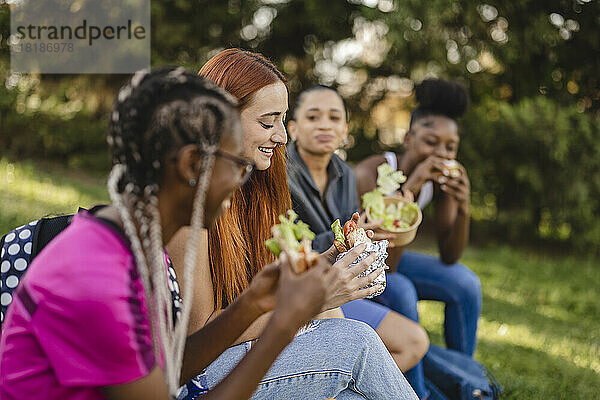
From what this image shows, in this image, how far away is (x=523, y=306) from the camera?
6035mm

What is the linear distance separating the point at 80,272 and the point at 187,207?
1.01 ft

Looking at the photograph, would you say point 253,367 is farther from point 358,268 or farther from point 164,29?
point 164,29

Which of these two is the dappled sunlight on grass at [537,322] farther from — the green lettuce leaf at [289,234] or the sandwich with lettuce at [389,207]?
the green lettuce leaf at [289,234]

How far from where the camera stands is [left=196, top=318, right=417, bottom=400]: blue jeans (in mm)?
2029

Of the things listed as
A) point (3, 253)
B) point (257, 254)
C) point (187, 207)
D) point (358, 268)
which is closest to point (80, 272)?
point (187, 207)

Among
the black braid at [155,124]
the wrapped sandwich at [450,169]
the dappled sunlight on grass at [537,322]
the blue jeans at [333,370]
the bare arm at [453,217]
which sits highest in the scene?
the black braid at [155,124]

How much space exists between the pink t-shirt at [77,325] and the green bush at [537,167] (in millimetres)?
7264

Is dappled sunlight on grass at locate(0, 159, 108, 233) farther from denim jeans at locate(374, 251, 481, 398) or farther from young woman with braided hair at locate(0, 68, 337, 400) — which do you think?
young woman with braided hair at locate(0, 68, 337, 400)

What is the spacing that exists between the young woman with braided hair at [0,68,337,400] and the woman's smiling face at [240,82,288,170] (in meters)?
0.92

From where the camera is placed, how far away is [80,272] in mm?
1295

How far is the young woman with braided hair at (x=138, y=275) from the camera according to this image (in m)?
1.30

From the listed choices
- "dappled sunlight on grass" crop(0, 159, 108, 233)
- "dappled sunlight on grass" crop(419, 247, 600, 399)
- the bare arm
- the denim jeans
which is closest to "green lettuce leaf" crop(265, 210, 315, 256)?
the denim jeans

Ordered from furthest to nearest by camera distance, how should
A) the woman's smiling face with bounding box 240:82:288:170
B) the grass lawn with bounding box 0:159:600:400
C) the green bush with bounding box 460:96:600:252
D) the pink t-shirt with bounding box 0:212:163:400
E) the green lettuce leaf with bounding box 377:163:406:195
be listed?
the green bush with bounding box 460:96:600:252 < the grass lawn with bounding box 0:159:600:400 < the green lettuce leaf with bounding box 377:163:406:195 < the woman's smiling face with bounding box 240:82:288:170 < the pink t-shirt with bounding box 0:212:163:400

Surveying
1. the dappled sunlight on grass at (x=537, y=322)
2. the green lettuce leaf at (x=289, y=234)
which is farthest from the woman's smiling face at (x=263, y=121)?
the dappled sunlight on grass at (x=537, y=322)
